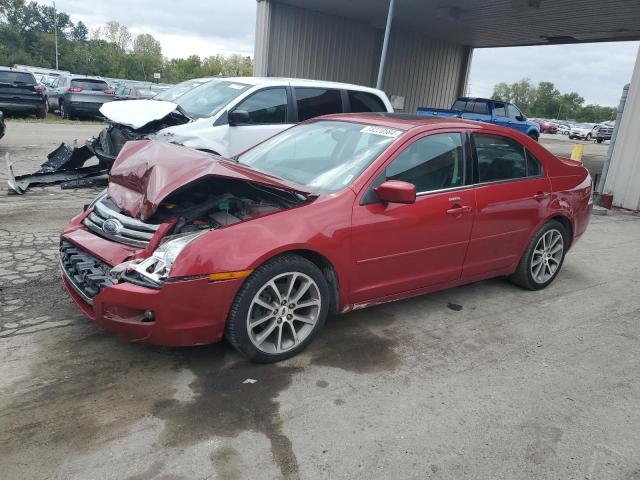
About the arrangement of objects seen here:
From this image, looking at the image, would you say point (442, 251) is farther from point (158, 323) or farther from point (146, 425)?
point (146, 425)

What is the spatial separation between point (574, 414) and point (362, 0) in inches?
567

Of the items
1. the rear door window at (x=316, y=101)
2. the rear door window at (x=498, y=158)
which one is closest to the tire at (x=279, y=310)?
the rear door window at (x=498, y=158)

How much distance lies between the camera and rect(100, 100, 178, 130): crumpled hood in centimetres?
640

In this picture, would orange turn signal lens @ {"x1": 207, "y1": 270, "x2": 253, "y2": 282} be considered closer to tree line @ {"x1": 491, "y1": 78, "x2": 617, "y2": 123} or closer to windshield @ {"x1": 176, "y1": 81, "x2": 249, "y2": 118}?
windshield @ {"x1": 176, "y1": 81, "x2": 249, "y2": 118}

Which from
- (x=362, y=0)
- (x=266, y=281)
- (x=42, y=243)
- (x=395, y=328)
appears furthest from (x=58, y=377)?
(x=362, y=0)

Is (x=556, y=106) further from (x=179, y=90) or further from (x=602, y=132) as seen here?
(x=179, y=90)

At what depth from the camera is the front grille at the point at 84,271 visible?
312 centimetres

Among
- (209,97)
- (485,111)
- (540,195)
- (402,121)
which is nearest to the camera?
(402,121)

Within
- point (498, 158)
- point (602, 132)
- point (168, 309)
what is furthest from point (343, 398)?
point (602, 132)

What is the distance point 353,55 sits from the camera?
1905 cm

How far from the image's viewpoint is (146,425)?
267cm

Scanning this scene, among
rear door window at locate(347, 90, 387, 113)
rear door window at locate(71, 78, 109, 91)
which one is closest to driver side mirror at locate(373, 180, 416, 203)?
rear door window at locate(347, 90, 387, 113)

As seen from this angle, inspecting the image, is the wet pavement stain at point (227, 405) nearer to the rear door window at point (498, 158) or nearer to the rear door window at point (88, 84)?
the rear door window at point (498, 158)

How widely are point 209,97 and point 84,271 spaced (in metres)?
4.82
